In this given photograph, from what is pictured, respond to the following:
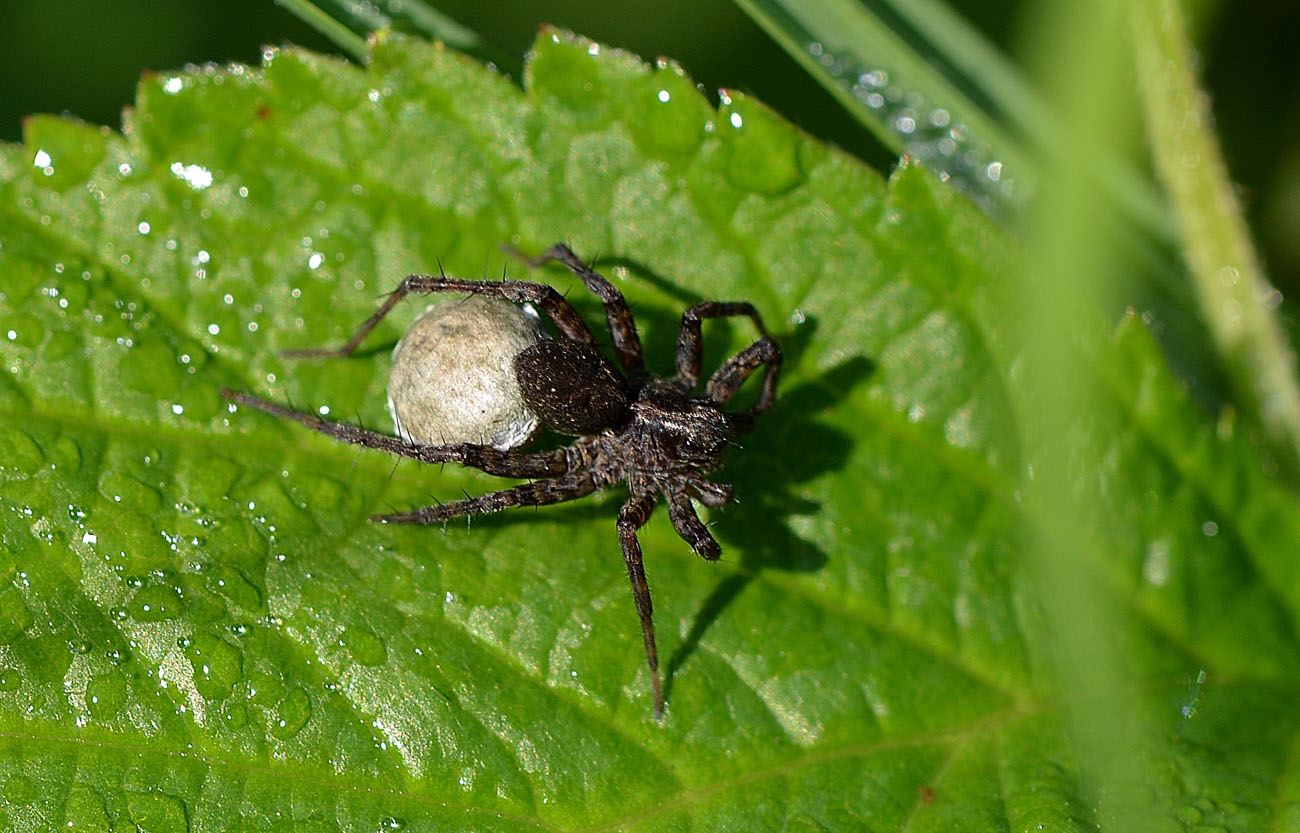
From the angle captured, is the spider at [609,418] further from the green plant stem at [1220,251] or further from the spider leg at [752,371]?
the green plant stem at [1220,251]

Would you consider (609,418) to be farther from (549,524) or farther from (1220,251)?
(1220,251)

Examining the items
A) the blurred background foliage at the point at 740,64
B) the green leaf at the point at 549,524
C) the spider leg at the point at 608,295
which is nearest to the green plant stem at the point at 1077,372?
the green leaf at the point at 549,524

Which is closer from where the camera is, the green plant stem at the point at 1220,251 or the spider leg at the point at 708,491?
the spider leg at the point at 708,491

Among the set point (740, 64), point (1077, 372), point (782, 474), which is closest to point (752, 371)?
point (782, 474)

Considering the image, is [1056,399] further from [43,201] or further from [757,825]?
[43,201]

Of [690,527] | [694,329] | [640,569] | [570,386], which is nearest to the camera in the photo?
[640,569]
